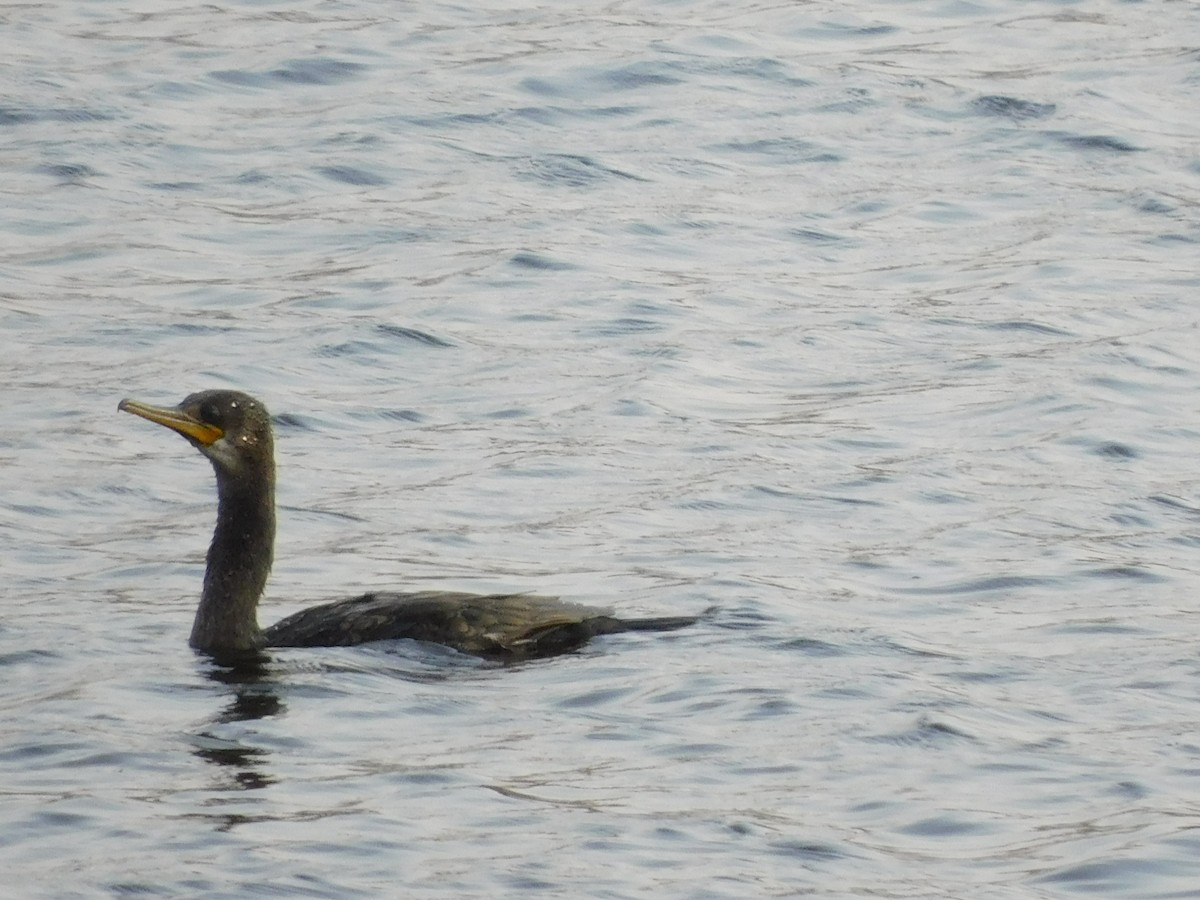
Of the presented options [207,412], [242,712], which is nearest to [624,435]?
[207,412]

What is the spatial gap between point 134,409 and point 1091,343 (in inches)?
263

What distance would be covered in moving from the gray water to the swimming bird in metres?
0.12

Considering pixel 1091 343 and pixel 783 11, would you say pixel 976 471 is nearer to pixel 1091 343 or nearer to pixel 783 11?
pixel 1091 343

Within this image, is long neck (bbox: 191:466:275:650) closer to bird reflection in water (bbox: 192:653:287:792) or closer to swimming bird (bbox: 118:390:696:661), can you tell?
swimming bird (bbox: 118:390:696:661)

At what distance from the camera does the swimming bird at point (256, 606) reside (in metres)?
8.84

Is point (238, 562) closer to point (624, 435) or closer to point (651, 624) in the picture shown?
point (651, 624)

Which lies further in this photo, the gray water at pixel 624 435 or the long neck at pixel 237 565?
the long neck at pixel 237 565

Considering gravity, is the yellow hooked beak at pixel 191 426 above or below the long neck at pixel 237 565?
above

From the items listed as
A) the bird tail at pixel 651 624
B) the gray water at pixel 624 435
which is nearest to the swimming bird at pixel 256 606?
the bird tail at pixel 651 624

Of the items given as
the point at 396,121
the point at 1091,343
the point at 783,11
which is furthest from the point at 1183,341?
the point at 783,11

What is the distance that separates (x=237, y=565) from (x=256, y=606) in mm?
166

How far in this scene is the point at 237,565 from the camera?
30.4ft

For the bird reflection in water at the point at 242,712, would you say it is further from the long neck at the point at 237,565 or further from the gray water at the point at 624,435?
the long neck at the point at 237,565

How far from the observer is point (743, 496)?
11.2 m
